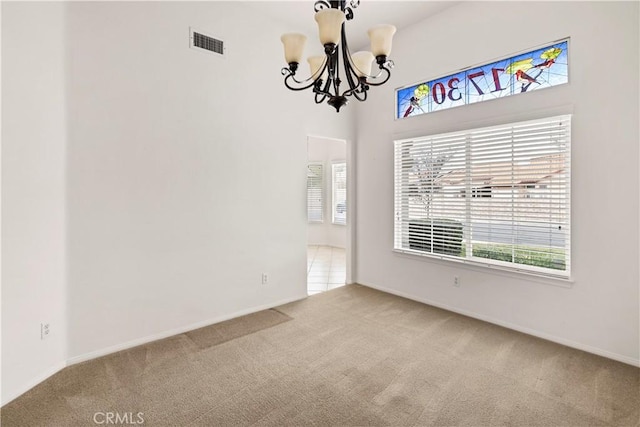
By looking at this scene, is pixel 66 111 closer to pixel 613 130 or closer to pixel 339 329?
pixel 339 329

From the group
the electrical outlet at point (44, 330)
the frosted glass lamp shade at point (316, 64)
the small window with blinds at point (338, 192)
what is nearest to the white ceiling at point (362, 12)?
the frosted glass lamp shade at point (316, 64)

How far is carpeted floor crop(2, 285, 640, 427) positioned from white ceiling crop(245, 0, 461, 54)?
3638 mm

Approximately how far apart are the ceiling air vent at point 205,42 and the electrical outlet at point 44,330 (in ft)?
9.20

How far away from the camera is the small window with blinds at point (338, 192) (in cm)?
841

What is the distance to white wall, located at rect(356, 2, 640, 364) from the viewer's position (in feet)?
8.83

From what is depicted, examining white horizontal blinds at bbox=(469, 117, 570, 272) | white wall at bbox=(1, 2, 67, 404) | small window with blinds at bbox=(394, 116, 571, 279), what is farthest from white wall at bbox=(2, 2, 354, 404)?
white horizontal blinds at bbox=(469, 117, 570, 272)

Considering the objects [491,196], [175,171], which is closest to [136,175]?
[175,171]

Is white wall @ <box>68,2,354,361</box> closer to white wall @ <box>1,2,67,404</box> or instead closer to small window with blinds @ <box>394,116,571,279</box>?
white wall @ <box>1,2,67,404</box>

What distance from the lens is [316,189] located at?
8758 mm

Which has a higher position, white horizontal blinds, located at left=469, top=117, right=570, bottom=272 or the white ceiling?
the white ceiling

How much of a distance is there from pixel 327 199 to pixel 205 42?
565 cm

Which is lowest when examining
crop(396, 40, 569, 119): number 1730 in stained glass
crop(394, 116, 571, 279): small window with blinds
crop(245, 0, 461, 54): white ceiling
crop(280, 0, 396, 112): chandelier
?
crop(394, 116, 571, 279): small window with blinds

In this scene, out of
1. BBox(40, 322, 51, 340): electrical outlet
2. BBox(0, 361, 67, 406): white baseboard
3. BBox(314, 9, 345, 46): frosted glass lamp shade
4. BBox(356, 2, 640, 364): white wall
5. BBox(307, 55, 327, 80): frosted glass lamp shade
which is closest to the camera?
BBox(314, 9, 345, 46): frosted glass lamp shade

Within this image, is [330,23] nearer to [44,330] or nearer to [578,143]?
[578,143]
